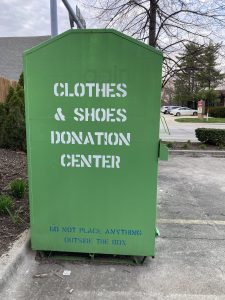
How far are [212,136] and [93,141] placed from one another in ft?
29.8

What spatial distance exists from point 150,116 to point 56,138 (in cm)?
91

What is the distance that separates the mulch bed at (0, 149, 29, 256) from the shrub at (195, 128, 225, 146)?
21.6ft

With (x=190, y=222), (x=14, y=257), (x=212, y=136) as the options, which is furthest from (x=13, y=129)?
(x=212, y=136)

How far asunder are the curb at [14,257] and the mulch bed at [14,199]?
7 centimetres

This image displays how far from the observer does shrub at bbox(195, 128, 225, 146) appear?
36.9 ft

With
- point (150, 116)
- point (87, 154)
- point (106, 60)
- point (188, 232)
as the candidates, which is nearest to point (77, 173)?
point (87, 154)

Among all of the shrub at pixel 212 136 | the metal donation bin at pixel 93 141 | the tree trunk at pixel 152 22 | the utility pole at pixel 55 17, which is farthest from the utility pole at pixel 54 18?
the shrub at pixel 212 136

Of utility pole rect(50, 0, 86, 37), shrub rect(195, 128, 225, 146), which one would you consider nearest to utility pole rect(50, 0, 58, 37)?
utility pole rect(50, 0, 86, 37)

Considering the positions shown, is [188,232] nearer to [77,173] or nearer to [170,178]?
[77,173]

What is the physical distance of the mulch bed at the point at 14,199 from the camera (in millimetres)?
3534

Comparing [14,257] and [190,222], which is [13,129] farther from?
[14,257]

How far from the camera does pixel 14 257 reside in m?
3.12

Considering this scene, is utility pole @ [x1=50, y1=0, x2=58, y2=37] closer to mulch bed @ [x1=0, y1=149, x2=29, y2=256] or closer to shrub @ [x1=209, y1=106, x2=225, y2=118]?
mulch bed @ [x1=0, y1=149, x2=29, y2=256]

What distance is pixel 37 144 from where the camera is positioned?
319 cm
